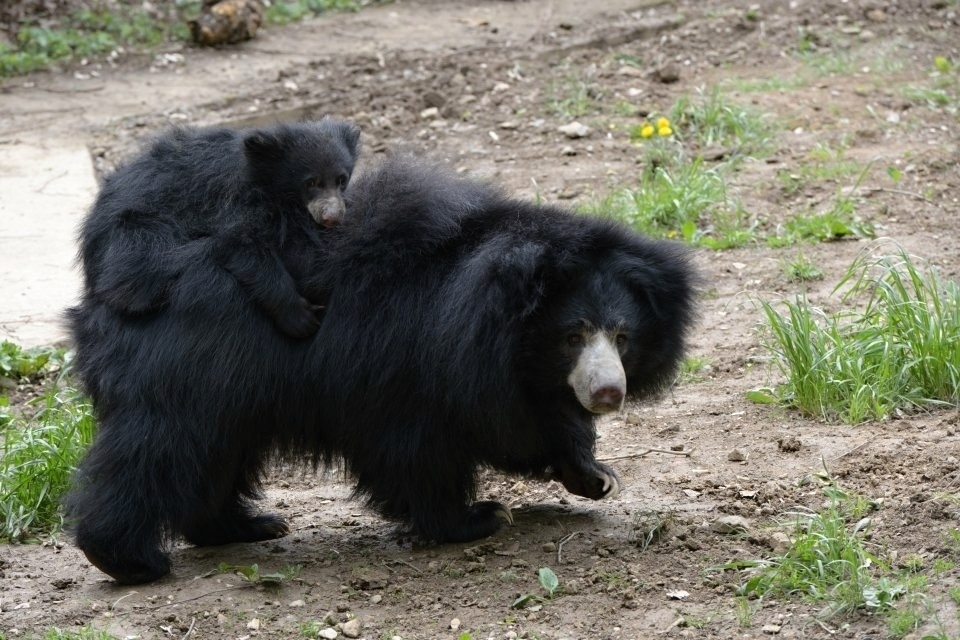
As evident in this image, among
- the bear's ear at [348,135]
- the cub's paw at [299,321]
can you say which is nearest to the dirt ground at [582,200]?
the cub's paw at [299,321]

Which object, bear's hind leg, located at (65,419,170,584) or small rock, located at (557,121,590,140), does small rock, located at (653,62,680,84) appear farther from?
bear's hind leg, located at (65,419,170,584)

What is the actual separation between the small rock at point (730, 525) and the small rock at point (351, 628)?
46.2 inches

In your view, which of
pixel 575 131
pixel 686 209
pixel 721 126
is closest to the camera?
pixel 686 209

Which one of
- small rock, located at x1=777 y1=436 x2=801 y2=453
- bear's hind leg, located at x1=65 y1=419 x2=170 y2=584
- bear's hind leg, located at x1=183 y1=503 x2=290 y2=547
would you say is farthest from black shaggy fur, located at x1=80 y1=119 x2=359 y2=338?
small rock, located at x1=777 y1=436 x2=801 y2=453

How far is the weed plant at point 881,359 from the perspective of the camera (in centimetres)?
483

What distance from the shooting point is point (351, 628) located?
3.75 meters

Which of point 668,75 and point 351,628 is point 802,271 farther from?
point 351,628

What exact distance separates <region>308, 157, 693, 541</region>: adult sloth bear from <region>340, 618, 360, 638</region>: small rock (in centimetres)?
58

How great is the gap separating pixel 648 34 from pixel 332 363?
6.66 metres

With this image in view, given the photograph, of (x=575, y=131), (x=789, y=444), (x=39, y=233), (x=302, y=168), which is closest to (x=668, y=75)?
(x=575, y=131)

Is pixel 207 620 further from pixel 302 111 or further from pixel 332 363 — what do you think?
pixel 302 111

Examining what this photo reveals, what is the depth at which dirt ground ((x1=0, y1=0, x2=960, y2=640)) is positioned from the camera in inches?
152

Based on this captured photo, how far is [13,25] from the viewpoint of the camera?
34.2 ft

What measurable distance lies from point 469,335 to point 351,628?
3.02ft
